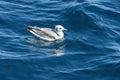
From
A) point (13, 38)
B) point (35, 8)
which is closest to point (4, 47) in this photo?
point (13, 38)

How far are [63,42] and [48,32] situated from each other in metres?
1.02

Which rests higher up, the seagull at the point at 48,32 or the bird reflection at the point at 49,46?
the seagull at the point at 48,32

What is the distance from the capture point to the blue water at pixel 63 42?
24297mm

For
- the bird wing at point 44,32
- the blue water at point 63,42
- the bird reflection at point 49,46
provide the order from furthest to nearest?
the bird wing at point 44,32
the bird reflection at point 49,46
the blue water at point 63,42

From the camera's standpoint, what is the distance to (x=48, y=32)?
28.7 metres

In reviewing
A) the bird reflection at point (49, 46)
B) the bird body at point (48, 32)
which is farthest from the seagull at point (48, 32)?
the bird reflection at point (49, 46)

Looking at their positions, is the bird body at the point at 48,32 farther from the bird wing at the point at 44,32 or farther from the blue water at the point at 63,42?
A: the blue water at the point at 63,42

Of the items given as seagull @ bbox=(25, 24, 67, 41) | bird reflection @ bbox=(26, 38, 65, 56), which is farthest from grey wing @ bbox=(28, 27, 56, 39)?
bird reflection @ bbox=(26, 38, 65, 56)

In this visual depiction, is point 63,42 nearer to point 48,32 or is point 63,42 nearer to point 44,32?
point 48,32

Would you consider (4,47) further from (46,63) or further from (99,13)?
(99,13)

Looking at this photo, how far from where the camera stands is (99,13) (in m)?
32.5

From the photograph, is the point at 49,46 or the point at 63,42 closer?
the point at 49,46

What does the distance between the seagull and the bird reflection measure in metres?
0.28

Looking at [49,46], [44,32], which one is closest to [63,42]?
[49,46]
